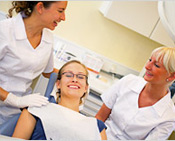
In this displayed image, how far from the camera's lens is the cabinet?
6.29ft

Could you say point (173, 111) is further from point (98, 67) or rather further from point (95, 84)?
point (98, 67)

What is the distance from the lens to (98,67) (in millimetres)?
2137

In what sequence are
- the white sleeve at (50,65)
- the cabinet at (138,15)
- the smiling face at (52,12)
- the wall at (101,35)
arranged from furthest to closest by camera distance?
1. the wall at (101,35)
2. the cabinet at (138,15)
3. the white sleeve at (50,65)
4. the smiling face at (52,12)

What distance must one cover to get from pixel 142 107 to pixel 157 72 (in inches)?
13.5

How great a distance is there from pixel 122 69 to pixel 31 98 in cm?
171

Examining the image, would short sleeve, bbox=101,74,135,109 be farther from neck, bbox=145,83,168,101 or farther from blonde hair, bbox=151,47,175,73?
blonde hair, bbox=151,47,175,73

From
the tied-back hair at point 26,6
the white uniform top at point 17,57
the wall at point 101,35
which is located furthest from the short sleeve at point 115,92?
the wall at point 101,35

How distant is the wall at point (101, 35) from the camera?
2240 millimetres

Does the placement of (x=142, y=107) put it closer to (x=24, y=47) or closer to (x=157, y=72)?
(x=157, y=72)

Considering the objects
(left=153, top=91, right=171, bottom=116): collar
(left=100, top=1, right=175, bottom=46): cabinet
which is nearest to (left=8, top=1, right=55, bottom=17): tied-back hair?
(left=153, top=91, right=171, bottom=116): collar

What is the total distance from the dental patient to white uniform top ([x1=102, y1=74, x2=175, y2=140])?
10.4 inches

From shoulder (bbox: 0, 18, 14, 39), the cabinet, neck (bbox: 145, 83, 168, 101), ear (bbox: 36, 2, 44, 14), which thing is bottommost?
neck (bbox: 145, 83, 168, 101)

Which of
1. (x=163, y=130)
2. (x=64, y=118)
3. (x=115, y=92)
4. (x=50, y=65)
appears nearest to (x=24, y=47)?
(x=50, y=65)

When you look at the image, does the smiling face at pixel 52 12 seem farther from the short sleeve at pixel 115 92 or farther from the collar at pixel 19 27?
the short sleeve at pixel 115 92
